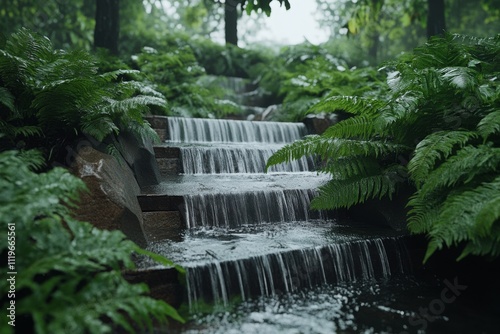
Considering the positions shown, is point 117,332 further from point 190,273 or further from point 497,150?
point 497,150

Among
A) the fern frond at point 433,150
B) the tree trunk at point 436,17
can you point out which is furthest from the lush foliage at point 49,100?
the tree trunk at point 436,17

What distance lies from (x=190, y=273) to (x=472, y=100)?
3133mm

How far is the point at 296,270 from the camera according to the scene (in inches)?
136

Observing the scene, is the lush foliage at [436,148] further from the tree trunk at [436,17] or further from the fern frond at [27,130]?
the tree trunk at [436,17]

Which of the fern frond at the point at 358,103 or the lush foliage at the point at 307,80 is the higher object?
the lush foliage at the point at 307,80

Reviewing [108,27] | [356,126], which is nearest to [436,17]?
[356,126]

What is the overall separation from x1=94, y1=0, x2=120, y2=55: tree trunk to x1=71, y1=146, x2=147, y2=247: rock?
6510 mm

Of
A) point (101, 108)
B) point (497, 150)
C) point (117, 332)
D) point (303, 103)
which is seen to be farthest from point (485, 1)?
point (117, 332)

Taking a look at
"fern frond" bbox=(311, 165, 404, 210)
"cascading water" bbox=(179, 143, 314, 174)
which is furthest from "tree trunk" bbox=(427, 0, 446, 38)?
"fern frond" bbox=(311, 165, 404, 210)

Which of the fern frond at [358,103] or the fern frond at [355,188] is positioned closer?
the fern frond at [355,188]

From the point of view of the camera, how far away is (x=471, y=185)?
10.4 feet

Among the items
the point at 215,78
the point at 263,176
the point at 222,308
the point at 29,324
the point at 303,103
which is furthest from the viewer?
the point at 215,78

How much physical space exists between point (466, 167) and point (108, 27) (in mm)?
8970

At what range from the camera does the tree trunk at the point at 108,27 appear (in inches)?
367
